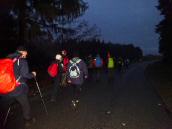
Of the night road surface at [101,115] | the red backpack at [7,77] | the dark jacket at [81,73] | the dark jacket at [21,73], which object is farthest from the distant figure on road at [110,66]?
the red backpack at [7,77]

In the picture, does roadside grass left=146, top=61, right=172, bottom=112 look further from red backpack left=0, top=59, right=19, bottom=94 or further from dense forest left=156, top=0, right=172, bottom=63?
dense forest left=156, top=0, right=172, bottom=63

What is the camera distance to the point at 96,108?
17203 millimetres

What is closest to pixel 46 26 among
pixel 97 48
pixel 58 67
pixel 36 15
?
pixel 36 15

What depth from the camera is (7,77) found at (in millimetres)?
11625

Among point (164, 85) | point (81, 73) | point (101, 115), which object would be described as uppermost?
point (81, 73)

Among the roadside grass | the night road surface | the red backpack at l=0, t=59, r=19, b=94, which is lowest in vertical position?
the roadside grass

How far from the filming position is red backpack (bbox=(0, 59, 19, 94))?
11.6 meters

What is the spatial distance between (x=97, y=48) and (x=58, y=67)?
4940 centimetres

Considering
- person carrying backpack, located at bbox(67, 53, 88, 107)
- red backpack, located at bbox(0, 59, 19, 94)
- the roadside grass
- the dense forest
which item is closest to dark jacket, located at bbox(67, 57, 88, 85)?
person carrying backpack, located at bbox(67, 53, 88, 107)

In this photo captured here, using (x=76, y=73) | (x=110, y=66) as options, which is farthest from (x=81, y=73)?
(x=110, y=66)

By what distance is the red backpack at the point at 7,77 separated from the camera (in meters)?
11.6

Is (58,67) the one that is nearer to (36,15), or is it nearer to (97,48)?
(36,15)

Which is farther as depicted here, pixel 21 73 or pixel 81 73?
pixel 81 73

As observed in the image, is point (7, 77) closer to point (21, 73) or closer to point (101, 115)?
point (21, 73)
